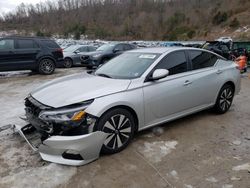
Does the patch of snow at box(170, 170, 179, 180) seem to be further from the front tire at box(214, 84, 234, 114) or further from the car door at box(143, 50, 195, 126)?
the front tire at box(214, 84, 234, 114)

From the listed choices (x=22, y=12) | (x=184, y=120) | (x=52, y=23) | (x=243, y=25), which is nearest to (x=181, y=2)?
(x=243, y=25)

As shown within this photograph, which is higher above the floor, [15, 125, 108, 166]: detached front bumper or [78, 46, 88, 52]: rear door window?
[78, 46, 88, 52]: rear door window

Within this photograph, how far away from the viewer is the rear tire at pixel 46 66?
1081cm

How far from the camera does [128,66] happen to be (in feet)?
14.1

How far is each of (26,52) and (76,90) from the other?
25.5 ft

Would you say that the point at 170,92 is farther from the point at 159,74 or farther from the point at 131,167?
the point at 131,167

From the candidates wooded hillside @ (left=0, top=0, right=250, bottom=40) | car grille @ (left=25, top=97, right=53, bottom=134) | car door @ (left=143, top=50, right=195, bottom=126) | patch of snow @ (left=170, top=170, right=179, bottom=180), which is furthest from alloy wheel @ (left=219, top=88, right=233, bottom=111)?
wooded hillside @ (left=0, top=0, right=250, bottom=40)

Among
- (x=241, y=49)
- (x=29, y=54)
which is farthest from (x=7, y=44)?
(x=241, y=49)

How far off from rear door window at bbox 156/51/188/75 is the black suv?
25.5 feet

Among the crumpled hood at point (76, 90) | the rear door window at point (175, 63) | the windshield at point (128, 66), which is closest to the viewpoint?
the crumpled hood at point (76, 90)

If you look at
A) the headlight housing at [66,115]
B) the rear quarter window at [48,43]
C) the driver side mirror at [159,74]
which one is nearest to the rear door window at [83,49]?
the rear quarter window at [48,43]

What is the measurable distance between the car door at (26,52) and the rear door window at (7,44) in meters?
0.19

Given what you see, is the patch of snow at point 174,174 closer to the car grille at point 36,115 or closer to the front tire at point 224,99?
the car grille at point 36,115

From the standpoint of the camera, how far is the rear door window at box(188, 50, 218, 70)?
4.66 m
